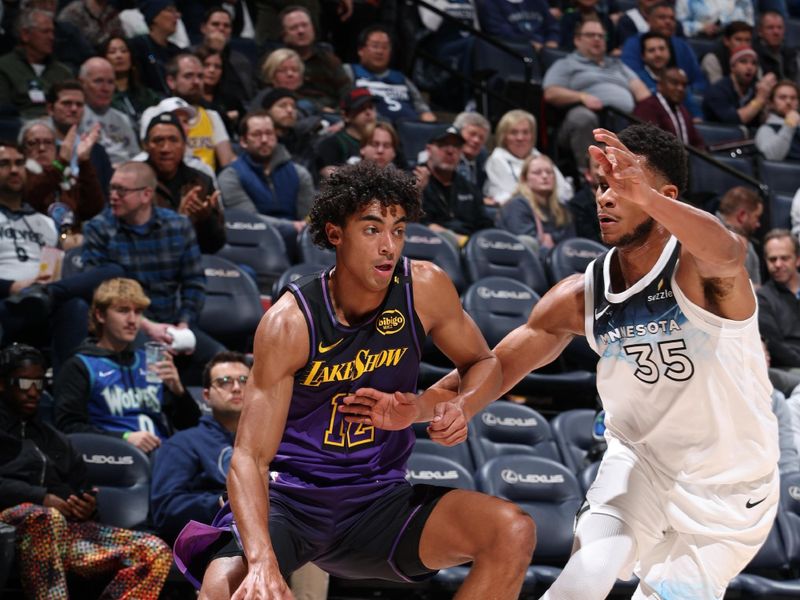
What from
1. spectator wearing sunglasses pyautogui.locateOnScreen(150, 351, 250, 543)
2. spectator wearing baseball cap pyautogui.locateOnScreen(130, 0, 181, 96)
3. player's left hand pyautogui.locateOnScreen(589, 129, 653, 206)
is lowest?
spectator wearing sunglasses pyautogui.locateOnScreen(150, 351, 250, 543)

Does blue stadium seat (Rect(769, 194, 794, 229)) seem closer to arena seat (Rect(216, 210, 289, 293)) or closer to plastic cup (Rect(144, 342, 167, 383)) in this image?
arena seat (Rect(216, 210, 289, 293))

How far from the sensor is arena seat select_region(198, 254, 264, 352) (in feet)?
26.5

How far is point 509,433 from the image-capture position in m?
7.61

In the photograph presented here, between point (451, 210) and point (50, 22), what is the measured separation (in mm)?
3364

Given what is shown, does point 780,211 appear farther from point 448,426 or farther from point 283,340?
point 283,340

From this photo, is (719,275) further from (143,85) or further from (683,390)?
(143,85)

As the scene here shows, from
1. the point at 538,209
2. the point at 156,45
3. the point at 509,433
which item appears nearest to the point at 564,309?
the point at 509,433

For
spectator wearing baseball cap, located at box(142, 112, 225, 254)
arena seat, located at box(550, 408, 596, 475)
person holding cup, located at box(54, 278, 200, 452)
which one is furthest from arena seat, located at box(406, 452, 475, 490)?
spectator wearing baseball cap, located at box(142, 112, 225, 254)

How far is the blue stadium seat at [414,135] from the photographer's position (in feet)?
34.5

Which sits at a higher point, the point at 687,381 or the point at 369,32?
the point at 687,381

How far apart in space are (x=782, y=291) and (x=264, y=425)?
20.6 ft

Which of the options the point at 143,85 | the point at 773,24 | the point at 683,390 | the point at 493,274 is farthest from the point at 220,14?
the point at 683,390

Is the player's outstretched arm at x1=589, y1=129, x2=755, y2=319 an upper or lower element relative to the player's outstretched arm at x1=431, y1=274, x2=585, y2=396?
upper

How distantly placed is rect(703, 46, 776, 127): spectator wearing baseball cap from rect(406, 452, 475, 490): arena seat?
23.4ft
